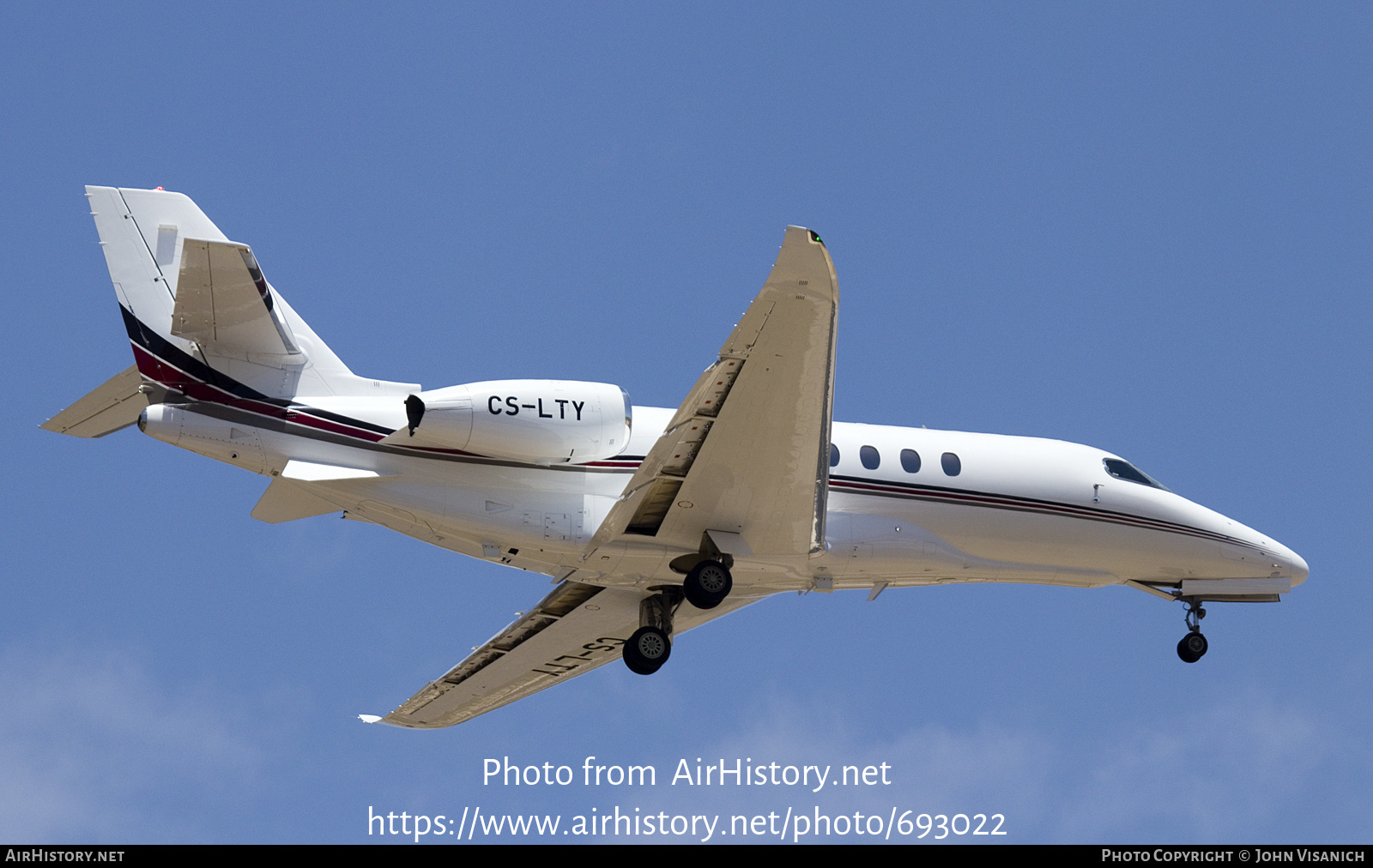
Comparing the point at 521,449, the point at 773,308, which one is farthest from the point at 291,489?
the point at 773,308

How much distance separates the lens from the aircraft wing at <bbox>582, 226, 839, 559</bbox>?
499 inches

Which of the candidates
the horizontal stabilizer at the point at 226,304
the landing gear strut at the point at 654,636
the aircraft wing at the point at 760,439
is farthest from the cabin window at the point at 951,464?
the horizontal stabilizer at the point at 226,304

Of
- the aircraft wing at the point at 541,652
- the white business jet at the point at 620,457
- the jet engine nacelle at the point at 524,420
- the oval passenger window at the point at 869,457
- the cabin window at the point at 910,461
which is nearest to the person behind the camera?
the white business jet at the point at 620,457

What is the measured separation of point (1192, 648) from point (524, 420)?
378 inches

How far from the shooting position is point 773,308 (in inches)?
500

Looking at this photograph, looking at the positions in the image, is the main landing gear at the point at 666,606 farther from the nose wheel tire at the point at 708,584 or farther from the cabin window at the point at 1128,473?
the cabin window at the point at 1128,473

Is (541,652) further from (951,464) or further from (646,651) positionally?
(951,464)

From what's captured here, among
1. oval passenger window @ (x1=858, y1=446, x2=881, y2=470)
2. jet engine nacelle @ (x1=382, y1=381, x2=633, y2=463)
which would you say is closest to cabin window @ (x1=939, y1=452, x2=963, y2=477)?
oval passenger window @ (x1=858, y1=446, x2=881, y2=470)

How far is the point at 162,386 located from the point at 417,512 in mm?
2740

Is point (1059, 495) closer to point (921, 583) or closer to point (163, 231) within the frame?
point (921, 583)

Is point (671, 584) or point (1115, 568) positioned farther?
point (1115, 568)

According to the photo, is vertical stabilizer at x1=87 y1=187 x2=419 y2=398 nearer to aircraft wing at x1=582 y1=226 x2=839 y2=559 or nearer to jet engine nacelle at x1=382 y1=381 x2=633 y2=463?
jet engine nacelle at x1=382 y1=381 x2=633 y2=463

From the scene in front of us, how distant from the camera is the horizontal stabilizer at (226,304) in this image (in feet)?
44.9

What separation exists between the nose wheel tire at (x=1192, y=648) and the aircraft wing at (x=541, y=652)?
5778 millimetres
